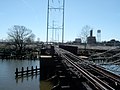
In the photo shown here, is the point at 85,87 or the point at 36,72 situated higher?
the point at 85,87

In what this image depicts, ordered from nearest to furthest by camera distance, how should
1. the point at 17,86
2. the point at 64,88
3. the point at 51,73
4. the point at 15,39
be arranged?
the point at 64,88 → the point at 17,86 → the point at 51,73 → the point at 15,39

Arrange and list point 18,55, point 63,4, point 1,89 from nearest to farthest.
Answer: point 1,89, point 63,4, point 18,55

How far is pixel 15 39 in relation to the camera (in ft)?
298

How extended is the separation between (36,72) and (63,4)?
50.7 ft

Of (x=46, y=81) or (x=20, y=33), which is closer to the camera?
(x=46, y=81)

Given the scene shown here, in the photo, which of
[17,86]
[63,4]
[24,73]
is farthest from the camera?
[63,4]

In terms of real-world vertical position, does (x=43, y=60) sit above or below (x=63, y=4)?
below

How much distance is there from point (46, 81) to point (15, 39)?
60545 mm

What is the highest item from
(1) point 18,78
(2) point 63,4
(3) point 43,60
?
(2) point 63,4

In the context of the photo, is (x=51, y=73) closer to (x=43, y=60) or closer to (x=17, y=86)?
(x=43, y=60)

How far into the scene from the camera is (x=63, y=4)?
164 ft

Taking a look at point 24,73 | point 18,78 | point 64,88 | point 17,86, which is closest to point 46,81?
point 17,86

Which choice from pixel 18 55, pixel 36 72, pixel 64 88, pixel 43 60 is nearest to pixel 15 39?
pixel 18 55

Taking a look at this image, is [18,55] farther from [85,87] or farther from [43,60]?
[85,87]
